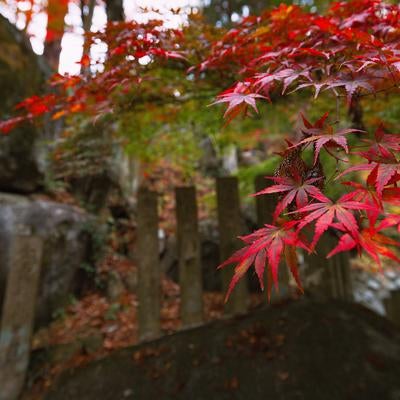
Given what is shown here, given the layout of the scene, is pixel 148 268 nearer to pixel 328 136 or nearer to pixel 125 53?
pixel 125 53

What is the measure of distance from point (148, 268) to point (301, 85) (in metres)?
2.68

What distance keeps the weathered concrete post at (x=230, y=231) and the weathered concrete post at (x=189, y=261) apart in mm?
284

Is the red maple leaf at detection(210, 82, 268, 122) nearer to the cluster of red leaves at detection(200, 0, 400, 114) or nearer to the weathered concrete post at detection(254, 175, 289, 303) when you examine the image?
the cluster of red leaves at detection(200, 0, 400, 114)

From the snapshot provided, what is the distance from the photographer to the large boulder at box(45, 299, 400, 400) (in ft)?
8.03

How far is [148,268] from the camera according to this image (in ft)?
10.9

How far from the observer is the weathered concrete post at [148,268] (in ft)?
10.6

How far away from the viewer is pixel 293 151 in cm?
109

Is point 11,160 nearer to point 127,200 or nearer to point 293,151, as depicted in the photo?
point 127,200

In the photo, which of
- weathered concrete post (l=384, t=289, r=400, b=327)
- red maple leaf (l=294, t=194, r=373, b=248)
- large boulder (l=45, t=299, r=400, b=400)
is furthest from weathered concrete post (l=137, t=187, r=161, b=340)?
weathered concrete post (l=384, t=289, r=400, b=327)

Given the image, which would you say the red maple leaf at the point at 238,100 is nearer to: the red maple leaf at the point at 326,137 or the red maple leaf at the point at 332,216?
the red maple leaf at the point at 326,137

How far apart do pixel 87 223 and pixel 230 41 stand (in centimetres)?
420

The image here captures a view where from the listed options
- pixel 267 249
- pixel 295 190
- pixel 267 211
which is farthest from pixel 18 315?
pixel 295 190

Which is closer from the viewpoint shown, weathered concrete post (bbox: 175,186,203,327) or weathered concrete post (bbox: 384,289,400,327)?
weathered concrete post (bbox: 175,186,203,327)

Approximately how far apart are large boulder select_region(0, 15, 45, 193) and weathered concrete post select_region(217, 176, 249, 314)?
3.39 m
